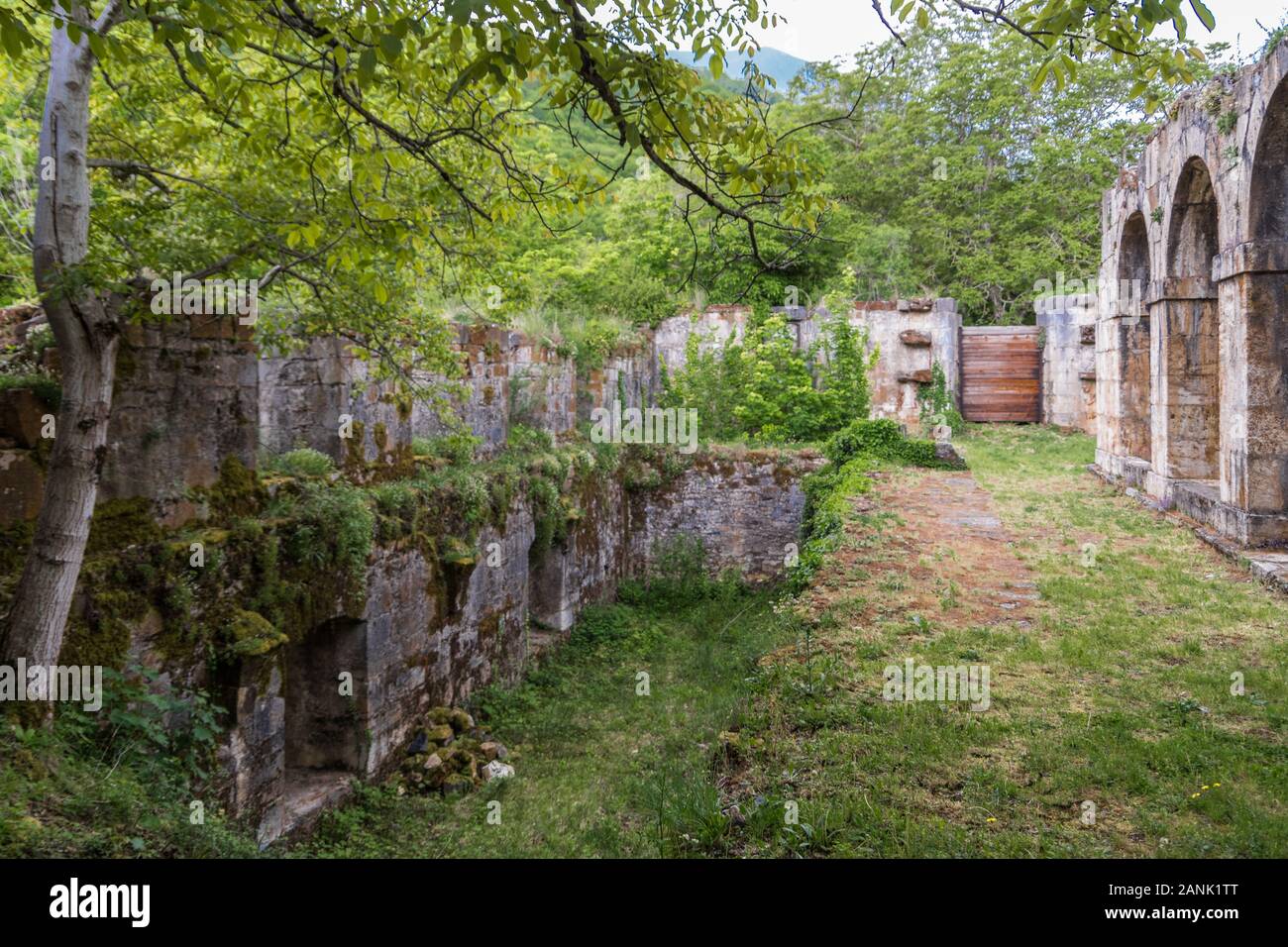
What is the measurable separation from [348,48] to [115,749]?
12.6 ft

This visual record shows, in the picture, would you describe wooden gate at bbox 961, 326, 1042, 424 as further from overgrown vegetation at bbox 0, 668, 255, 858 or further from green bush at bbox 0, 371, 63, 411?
green bush at bbox 0, 371, 63, 411

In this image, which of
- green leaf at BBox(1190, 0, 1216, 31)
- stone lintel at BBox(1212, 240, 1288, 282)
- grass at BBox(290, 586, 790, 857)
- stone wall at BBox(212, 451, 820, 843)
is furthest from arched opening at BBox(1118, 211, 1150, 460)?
green leaf at BBox(1190, 0, 1216, 31)

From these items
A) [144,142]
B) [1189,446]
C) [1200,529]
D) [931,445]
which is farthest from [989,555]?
[144,142]

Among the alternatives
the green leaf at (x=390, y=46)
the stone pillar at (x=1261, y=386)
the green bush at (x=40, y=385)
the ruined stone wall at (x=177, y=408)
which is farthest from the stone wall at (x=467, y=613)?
the stone pillar at (x=1261, y=386)

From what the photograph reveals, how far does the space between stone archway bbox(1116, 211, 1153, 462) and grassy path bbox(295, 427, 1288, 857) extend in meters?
3.06

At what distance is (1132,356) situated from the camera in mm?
14391

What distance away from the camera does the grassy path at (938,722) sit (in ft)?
12.9

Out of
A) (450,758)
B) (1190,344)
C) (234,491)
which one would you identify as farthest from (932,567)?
(1190,344)

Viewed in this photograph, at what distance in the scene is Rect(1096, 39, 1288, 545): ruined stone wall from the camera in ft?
29.1

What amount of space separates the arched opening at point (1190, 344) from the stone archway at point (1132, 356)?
8.17 feet

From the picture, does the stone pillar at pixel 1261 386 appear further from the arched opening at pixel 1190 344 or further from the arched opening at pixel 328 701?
the arched opening at pixel 328 701

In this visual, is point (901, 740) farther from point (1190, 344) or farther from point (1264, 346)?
point (1190, 344)

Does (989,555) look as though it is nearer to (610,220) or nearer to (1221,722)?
(1221,722)

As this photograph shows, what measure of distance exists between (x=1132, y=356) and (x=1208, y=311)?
2.67m
